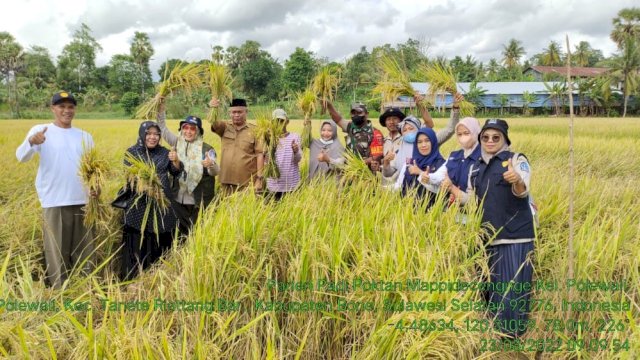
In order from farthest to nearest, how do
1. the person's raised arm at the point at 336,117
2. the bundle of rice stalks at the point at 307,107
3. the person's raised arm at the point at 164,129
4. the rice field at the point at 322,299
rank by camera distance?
the person's raised arm at the point at 336,117
the bundle of rice stalks at the point at 307,107
the person's raised arm at the point at 164,129
the rice field at the point at 322,299

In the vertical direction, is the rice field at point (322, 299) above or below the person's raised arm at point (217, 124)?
below

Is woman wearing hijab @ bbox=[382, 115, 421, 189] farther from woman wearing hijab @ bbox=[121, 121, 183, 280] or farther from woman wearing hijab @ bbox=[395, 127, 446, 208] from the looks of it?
woman wearing hijab @ bbox=[121, 121, 183, 280]

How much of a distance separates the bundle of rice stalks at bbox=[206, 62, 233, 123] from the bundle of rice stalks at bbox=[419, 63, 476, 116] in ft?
6.54

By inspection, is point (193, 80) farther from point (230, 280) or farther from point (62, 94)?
point (230, 280)

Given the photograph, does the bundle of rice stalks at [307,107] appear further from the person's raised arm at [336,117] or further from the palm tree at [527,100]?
the palm tree at [527,100]

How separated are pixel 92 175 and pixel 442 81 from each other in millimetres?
3203

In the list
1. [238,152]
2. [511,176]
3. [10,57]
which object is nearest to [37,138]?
[238,152]

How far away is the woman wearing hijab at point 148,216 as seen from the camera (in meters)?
3.25

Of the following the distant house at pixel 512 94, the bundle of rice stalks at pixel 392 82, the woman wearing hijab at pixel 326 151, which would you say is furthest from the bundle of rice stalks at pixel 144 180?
the distant house at pixel 512 94

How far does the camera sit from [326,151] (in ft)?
13.2

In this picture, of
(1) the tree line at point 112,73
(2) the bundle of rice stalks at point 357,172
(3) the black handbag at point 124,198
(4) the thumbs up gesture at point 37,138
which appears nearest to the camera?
(4) the thumbs up gesture at point 37,138

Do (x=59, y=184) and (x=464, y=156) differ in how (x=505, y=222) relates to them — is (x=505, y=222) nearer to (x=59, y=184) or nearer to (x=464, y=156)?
(x=464, y=156)

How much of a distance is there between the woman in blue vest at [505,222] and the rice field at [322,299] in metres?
0.12

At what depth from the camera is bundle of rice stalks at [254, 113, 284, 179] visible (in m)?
3.75
